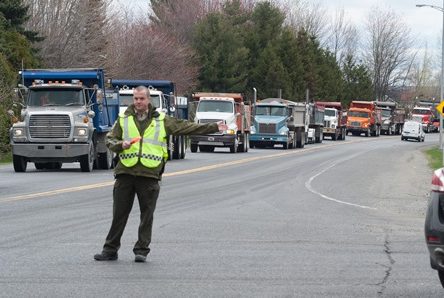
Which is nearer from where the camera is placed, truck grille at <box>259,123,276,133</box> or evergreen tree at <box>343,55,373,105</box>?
truck grille at <box>259,123,276,133</box>

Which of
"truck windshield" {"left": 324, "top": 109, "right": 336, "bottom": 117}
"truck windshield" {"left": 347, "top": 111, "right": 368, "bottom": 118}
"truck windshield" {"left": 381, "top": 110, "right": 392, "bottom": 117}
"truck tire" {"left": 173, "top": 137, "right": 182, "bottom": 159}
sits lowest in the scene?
"truck windshield" {"left": 381, "top": 110, "right": 392, "bottom": 117}

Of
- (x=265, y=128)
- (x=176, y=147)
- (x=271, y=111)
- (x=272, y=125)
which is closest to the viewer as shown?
(x=176, y=147)

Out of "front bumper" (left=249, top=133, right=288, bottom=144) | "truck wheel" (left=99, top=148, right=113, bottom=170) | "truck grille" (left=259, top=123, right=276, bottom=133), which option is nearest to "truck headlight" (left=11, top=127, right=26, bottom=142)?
"truck wheel" (left=99, top=148, right=113, bottom=170)

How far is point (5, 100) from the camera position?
3869cm

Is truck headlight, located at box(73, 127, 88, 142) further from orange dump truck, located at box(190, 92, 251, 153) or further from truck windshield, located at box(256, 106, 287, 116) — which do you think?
truck windshield, located at box(256, 106, 287, 116)

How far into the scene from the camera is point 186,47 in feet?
269

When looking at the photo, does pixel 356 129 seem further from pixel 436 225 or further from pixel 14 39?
pixel 436 225

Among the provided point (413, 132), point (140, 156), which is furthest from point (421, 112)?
point (140, 156)

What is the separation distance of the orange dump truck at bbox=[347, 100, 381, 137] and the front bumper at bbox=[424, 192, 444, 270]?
85.4m

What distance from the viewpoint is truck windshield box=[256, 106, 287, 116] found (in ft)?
189

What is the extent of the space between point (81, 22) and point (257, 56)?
125ft

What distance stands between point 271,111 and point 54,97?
1186 inches

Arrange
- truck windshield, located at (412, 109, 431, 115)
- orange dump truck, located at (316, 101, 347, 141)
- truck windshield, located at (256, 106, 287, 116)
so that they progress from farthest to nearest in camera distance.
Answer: truck windshield, located at (412, 109, 431, 115)
orange dump truck, located at (316, 101, 347, 141)
truck windshield, located at (256, 106, 287, 116)

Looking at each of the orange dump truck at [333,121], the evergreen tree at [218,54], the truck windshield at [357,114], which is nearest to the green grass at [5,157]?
the orange dump truck at [333,121]
